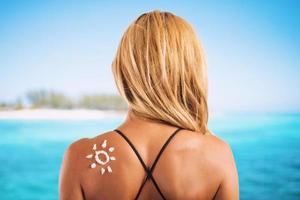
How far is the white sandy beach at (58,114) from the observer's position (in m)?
9.03

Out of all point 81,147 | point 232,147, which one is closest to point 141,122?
point 81,147

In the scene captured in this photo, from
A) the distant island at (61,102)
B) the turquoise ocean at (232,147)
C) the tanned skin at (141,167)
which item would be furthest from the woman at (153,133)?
the distant island at (61,102)

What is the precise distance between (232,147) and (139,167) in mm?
7835

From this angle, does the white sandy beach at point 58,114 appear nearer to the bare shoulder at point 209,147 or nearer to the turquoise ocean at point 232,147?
the turquoise ocean at point 232,147

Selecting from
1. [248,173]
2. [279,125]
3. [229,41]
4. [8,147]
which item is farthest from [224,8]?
[8,147]

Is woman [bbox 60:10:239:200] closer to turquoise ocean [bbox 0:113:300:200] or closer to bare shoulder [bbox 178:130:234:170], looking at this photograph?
bare shoulder [bbox 178:130:234:170]

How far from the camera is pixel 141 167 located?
83cm

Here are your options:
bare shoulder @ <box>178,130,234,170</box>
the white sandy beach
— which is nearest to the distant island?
the white sandy beach

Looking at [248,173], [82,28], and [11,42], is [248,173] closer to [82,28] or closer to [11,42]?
[82,28]

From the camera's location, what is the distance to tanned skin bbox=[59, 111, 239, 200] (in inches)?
32.5

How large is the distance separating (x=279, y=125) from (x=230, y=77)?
235cm

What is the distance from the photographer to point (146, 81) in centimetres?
81

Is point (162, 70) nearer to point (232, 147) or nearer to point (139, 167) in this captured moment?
point (139, 167)

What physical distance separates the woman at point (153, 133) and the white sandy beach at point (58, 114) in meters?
8.74
